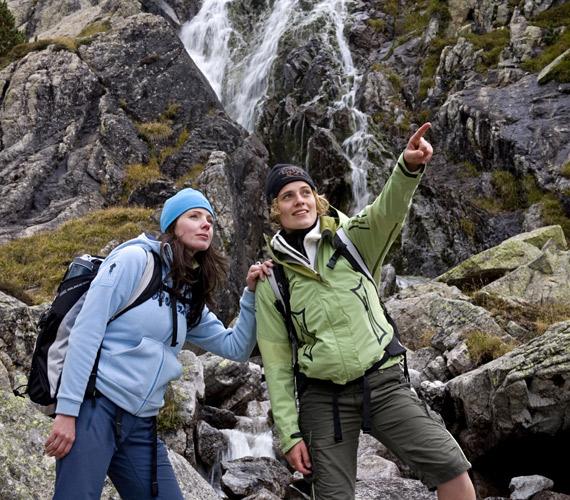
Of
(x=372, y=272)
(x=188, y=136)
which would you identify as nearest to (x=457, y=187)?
(x=188, y=136)

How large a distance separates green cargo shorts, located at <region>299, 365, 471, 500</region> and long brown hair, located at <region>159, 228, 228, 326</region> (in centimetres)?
103

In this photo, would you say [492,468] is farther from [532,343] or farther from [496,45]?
[496,45]

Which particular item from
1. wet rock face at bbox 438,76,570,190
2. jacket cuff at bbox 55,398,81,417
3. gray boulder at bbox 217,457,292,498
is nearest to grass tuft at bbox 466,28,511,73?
wet rock face at bbox 438,76,570,190

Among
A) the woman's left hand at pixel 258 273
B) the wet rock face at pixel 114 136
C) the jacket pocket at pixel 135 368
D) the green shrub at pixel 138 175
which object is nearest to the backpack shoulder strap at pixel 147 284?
the jacket pocket at pixel 135 368

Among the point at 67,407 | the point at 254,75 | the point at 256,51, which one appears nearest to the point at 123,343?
the point at 67,407

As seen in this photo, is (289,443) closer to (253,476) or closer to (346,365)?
(346,365)

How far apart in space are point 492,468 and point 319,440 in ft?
19.7

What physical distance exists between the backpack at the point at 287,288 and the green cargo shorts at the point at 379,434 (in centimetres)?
13

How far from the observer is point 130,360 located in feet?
11.2

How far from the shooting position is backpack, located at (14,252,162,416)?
10.9ft

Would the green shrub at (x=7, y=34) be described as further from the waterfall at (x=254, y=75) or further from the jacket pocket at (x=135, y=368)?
the jacket pocket at (x=135, y=368)

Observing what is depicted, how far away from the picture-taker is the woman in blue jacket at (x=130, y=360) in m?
3.17

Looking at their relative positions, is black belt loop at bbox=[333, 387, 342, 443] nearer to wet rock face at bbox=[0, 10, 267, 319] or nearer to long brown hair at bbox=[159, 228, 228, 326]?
long brown hair at bbox=[159, 228, 228, 326]

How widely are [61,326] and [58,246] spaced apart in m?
15.7
